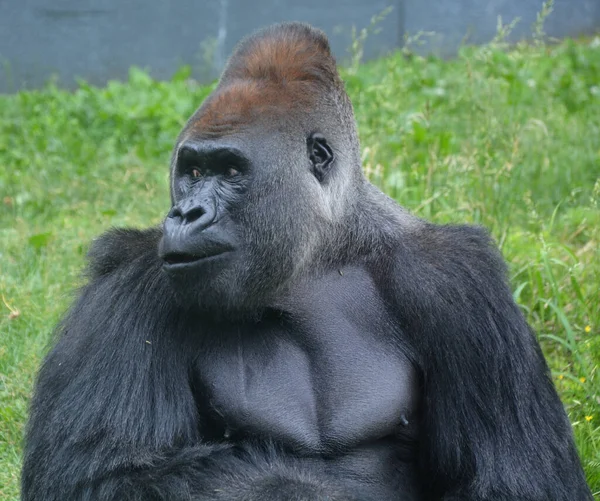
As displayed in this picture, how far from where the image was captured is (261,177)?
3.57 m

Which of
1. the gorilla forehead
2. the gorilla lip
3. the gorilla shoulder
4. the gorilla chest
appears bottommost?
the gorilla chest

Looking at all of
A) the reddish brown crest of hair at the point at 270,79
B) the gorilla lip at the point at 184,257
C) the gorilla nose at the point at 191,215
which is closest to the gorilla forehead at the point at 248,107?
the reddish brown crest of hair at the point at 270,79

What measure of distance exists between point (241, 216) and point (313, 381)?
0.67m

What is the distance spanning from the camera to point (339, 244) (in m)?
3.88

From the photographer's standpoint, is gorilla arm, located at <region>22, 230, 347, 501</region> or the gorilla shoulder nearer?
gorilla arm, located at <region>22, 230, 347, 501</region>

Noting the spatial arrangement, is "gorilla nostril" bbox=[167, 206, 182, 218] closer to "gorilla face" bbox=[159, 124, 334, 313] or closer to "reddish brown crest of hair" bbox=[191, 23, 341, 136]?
"gorilla face" bbox=[159, 124, 334, 313]

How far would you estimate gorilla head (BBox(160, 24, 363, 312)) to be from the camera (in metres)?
3.40

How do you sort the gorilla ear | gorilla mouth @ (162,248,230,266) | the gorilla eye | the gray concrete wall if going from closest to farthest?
gorilla mouth @ (162,248,230,266) < the gorilla eye < the gorilla ear < the gray concrete wall

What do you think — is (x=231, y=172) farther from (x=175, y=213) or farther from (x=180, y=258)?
(x=180, y=258)

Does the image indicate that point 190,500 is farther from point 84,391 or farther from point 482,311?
point 482,311

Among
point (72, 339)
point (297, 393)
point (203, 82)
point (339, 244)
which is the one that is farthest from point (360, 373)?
point (203, 82)

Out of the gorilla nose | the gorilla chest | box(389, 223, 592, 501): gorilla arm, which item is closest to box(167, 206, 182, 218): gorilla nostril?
the gorilla nose

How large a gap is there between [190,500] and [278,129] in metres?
1.34

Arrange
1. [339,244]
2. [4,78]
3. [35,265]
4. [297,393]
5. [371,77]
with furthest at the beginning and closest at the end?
[4,78] < [371,77] < [35,265] < [339,244] < [297,393]
